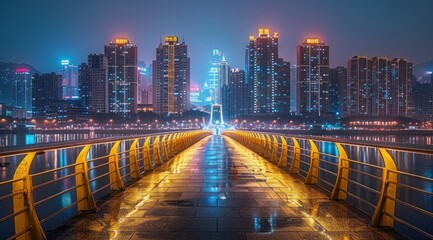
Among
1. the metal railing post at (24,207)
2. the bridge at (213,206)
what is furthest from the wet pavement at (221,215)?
the metal railing post at (24,207)

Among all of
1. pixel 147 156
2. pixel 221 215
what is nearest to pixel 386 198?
pixel 221 215

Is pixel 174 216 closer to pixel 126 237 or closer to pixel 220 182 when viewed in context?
pixel 126 237

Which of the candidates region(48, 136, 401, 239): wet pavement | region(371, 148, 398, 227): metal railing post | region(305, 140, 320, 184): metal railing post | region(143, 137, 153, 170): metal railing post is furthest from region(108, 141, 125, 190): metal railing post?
region(371, 148, 398, 227): metal railing post

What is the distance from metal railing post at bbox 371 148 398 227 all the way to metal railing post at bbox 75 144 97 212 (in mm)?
4922

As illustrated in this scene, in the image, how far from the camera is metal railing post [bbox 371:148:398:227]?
6.22 meters

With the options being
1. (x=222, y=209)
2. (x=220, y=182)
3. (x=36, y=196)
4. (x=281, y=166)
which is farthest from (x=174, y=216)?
(x=36, y=196)

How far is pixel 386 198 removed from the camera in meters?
6.30

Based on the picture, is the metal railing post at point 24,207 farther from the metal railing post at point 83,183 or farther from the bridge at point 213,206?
the metal railing post at point 83,183

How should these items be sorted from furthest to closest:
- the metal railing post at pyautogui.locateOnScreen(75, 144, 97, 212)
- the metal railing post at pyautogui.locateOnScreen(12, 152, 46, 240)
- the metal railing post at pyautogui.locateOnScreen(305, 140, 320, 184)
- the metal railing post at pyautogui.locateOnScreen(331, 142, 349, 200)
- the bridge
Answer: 1. the metal railing post at pyautogui.locateOnScreen(305, 140, 320, 184)
2. the metal railing post at pyautogui.locateOnScreen(331, 142, 349, 200)
3. the metal railing post at pyautogui.locateOnScreen(75, 144, 97, 212)
4. the bridge
5. the metal railing post at pyautogui.locateOnScreen(12, 152, 46, 240)

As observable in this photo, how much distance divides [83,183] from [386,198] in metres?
5.16

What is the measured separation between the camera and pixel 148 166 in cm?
1497

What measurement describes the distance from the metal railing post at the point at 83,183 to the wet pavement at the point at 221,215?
29 cm

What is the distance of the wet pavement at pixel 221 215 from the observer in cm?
601

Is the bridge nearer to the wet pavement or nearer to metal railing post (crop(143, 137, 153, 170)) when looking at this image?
the wet pavement
